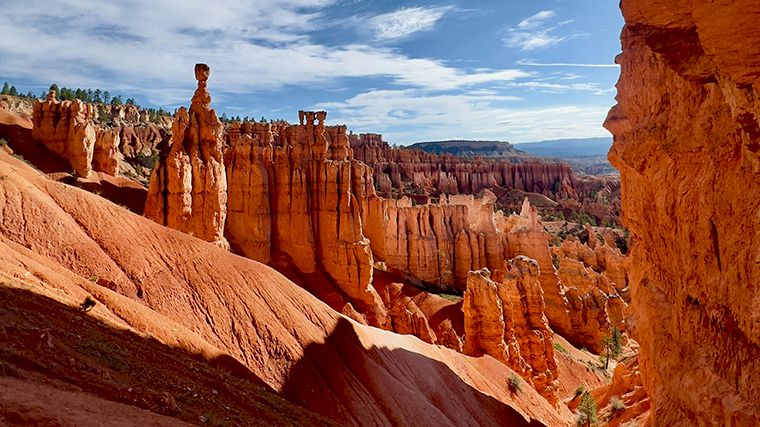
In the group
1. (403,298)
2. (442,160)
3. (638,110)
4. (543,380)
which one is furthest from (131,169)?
(442,160)

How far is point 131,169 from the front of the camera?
2373 inches

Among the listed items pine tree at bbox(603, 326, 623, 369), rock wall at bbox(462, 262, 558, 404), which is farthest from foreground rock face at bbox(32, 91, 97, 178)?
pine tree at bbox(603, 326, 623, 369)

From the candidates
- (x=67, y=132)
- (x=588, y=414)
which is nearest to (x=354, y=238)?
(x=588, y=414)

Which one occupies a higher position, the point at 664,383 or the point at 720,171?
the point at 720,171

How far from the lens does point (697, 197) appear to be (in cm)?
1031

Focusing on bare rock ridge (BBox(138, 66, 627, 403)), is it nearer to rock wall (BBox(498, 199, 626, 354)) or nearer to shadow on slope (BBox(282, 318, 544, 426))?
rock wall (BBox(498, 199, 626, 354))

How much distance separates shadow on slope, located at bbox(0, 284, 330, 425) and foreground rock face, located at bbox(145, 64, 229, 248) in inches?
646

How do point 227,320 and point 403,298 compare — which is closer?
point 227,320

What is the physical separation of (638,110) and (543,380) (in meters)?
23.7

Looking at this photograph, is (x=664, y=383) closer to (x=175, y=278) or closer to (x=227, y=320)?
(x=227, y=320)

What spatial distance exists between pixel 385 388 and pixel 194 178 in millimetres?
17699

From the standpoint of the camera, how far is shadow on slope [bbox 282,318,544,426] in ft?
64.3

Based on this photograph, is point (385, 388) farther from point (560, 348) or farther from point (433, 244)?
point (433, 244)

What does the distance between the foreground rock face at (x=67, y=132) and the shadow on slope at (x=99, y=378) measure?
32.4 metres
